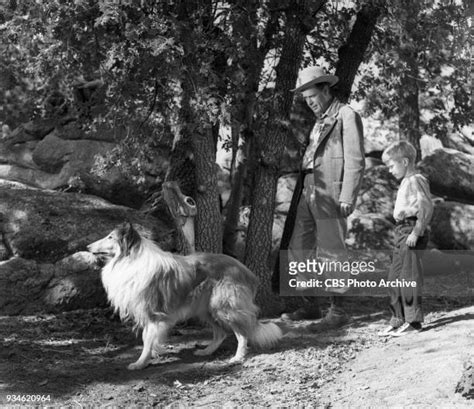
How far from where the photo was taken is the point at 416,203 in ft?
21.1

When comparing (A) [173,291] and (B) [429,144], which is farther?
(B) [429,144]

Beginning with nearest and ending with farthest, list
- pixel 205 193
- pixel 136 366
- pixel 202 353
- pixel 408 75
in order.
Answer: pixel 136 366 → pixel 202 353 → pixel 205 193 → pixel 408 75

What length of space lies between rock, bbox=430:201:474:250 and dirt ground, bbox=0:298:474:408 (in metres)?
5.87

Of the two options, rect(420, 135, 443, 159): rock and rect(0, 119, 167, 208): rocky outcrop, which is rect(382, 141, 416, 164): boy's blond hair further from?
rect(420, 135, 443, 159): rock

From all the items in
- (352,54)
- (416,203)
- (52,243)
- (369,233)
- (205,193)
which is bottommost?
(52,243)

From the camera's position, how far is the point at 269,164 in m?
8.41

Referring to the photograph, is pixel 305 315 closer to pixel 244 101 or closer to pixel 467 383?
pixel 244 101

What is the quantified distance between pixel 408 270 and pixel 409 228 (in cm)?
41

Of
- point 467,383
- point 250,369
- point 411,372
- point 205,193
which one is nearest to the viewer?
point 467,383

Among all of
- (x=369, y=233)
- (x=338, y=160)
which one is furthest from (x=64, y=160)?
(x=338, y=160)

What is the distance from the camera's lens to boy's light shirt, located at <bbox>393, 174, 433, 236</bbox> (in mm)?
6383

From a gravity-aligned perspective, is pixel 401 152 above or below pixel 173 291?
above

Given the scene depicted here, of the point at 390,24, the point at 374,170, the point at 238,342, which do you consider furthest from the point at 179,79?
the point at 374,170

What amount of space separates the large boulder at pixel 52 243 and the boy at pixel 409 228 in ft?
11.7
